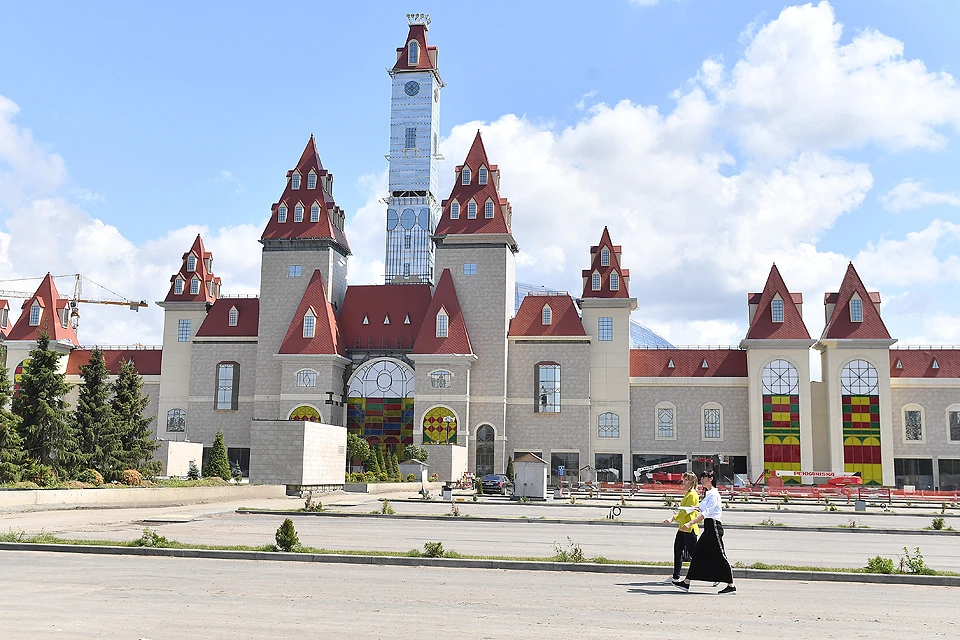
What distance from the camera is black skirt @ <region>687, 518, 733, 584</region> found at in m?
13.2

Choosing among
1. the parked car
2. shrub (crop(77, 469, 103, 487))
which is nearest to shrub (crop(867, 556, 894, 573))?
shrub (crop(77, 469, 103, 487))

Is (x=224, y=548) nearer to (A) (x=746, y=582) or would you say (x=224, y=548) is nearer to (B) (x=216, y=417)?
(A) (x=746, y=582)

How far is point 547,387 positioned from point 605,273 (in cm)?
986

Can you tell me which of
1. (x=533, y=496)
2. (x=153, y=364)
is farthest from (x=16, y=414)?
(x=153, y=364)

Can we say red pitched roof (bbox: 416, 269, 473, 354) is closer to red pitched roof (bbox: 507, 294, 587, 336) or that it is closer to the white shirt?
red pitched roof (bbox: 507, 294, 587, 336)

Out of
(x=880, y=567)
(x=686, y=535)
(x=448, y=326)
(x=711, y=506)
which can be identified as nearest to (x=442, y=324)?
(x=448, y=326)

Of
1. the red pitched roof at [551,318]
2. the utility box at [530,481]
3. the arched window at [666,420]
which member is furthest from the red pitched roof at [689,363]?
the utility box at [530,481]

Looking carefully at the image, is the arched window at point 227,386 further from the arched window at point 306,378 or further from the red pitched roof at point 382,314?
the red pitched roof at point 382,314

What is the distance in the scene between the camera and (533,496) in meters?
41.2

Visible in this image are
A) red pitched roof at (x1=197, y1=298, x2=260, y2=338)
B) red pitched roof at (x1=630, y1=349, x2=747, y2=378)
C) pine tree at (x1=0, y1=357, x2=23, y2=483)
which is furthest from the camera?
red pitched roof at (x1=197, y1=298, x2=260, y2=338)

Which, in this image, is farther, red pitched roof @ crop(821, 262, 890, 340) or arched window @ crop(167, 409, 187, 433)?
arched window @ crop(167, 409, 187, 433)

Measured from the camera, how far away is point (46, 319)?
247 ft

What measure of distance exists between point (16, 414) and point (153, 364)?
39.2 meters

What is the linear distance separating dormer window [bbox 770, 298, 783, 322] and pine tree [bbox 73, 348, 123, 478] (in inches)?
1781
